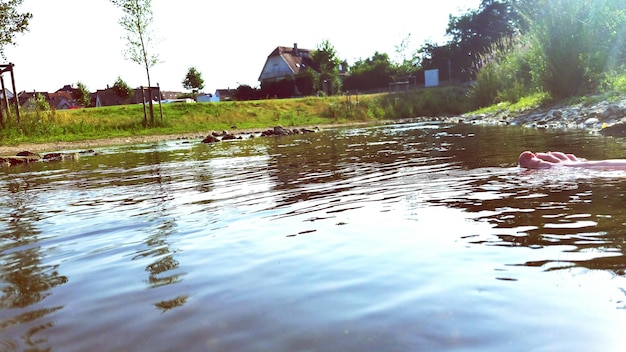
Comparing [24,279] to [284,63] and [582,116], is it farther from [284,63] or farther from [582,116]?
[284,63]

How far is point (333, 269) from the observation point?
2.72 meters

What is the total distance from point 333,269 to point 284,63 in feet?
210

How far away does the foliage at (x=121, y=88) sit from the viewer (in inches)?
Answer: 2322

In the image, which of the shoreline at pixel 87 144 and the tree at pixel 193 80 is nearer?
the shoreline at pixel 87 144

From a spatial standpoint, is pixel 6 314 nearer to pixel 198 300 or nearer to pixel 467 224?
pixel 198 300

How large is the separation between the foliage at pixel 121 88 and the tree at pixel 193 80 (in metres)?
7.45

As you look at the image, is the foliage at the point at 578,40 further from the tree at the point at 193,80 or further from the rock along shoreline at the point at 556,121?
the tree at the point at 193,80

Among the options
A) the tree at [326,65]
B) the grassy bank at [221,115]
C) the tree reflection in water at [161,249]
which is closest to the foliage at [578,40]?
the tree reflection in water at [161,249]

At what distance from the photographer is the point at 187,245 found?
350 cm

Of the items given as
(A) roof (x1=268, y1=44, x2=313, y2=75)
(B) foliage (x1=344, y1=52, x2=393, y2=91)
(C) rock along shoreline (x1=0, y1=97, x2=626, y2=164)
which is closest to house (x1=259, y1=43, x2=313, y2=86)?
(A) roof (x1=268, y1=44, x2=313, y2=75)

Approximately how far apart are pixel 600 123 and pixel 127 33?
2794 centimetres

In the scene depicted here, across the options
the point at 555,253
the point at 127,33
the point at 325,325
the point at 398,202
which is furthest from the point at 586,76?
the point at 127,33

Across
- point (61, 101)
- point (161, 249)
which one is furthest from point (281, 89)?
point (161, 249)

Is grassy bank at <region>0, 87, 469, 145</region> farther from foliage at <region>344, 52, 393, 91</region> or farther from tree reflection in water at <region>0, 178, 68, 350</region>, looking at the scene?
tree reflection in water at <region>0, 178, 68, 350</region>
